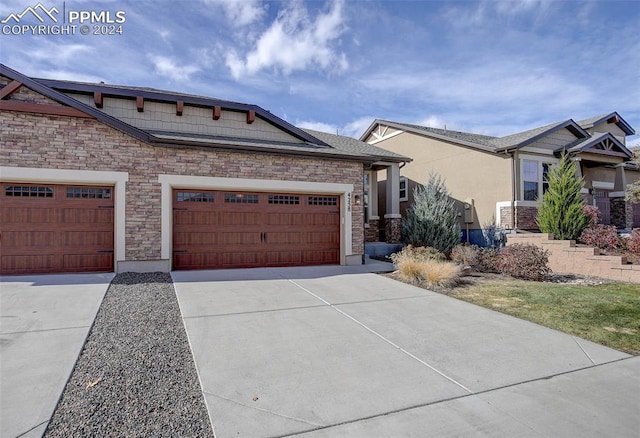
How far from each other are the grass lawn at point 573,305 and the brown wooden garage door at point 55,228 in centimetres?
891

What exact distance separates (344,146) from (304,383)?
34.0 ft

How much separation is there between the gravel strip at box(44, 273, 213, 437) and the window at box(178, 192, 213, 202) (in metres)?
4.61

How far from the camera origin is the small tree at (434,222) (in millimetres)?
12633

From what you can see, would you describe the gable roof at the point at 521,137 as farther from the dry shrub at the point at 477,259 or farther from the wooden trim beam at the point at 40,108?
the wooden trim beam at the point at 40,108

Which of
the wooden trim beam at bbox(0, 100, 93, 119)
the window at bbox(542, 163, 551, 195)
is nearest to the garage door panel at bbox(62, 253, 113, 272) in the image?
the wooden trim beam at bbox(0, 100, 93, 119)

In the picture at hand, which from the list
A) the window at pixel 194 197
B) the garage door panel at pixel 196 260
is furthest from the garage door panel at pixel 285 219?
the garage door panel at pixel 196 260

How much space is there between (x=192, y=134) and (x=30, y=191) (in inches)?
170

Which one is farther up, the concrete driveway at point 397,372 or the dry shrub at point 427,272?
the dry shrub at point 427,272

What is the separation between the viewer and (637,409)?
3271mm

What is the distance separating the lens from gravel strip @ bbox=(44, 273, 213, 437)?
9.34 ft

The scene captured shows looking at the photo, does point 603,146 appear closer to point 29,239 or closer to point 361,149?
point 361,149

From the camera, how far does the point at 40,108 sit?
848 centimetres

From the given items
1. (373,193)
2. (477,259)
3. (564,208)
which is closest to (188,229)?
(373,193)

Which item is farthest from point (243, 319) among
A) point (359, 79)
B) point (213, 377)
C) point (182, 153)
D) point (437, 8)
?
point (359, 79)
